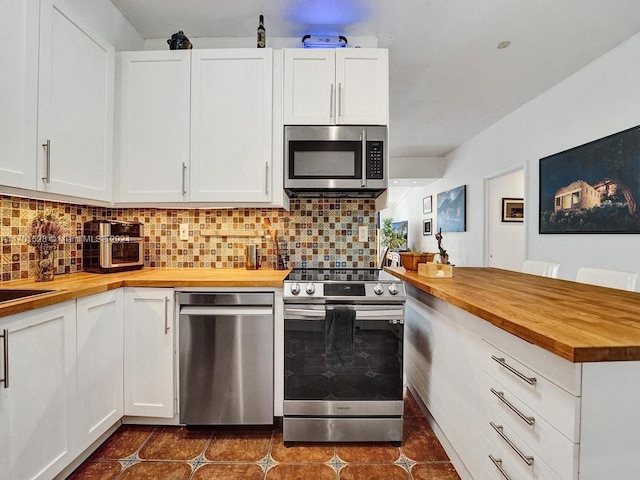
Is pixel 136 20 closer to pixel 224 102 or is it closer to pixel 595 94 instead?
pixel 224 102

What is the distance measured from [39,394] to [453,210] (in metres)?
5.80

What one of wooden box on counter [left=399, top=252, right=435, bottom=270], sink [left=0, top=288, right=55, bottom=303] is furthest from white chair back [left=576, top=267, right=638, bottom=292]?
sink [left=0, top=288, right=55, bottom=303]

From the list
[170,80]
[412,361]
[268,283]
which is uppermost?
[170,80]

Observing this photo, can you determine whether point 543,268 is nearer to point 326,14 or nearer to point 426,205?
point 326,14

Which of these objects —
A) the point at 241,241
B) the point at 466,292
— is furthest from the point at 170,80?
the point at 466,292

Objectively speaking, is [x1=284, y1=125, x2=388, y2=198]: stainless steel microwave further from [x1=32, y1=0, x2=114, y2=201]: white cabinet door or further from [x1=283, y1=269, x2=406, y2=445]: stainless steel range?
[x1=32, y1=0, x2=114, y2=201]: white cabinet door

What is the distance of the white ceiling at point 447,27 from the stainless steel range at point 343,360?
1830mm

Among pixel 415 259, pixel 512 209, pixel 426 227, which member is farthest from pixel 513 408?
pixel 426 227

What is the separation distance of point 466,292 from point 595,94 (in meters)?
2.61

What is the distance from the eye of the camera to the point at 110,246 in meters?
1.99

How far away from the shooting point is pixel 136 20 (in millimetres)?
2205

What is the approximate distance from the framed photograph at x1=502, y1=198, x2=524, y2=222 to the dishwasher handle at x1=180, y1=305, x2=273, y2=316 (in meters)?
4.24

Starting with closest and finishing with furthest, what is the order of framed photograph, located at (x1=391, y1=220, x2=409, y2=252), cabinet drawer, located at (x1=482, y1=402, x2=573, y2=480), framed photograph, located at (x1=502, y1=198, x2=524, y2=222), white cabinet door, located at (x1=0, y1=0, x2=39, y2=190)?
cabinet drawer, located at (x1=482, y1=402, x2=573, y2=480), white cabinet door, located at (x1=0, y1=0, x2=39, y2=190), framed photograph, located at (x1=502, y1=198, x2=524, y2=222), framed photograph, located at (x1=391, y1=220, x2=409, y2=252)

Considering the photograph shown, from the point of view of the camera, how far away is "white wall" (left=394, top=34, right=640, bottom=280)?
2.43 meters
